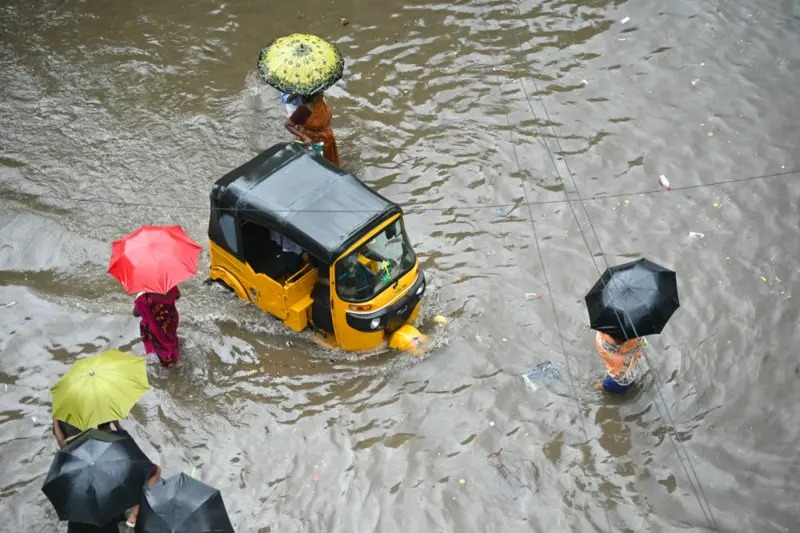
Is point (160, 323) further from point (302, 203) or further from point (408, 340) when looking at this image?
point (408, 340)

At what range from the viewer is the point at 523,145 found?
35.4 feet

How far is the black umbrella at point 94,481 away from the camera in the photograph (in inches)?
230

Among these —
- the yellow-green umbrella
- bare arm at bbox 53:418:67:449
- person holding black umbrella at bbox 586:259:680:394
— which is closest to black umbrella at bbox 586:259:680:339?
person holding black umbrella at bbox 586:259:680:394

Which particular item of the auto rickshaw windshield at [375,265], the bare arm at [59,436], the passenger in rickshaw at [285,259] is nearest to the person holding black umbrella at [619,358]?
the auto rickshaw windshield at [375,265]

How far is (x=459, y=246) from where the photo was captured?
31.8 feet

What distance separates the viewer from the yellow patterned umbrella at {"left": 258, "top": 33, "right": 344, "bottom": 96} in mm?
9383

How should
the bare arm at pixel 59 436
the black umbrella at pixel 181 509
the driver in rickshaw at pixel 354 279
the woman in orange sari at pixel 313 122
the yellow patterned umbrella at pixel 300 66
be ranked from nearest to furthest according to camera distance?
1. the black umbrella at pixel 181 509
2. the bare arm at pixel 59 436
3. the driver in rickshaw at pixel 354 279
4. the yellow patterned umbrella at pixel 300 66
5. the woman in orange sari at pixel 313 122

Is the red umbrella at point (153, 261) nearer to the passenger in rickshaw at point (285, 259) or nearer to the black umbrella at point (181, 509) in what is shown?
the passenger in rickshaw at point (285, 259)

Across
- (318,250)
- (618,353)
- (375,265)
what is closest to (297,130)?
(375,265)

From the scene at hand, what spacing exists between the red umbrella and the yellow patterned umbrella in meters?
2.69

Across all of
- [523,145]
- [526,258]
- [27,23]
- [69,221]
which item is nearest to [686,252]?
[526,258]

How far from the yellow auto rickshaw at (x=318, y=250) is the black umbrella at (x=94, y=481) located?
264 cm

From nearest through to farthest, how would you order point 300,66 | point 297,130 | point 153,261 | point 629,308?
point 629,308, point 153,261, point 300,66, point 297,130

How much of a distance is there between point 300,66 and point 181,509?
5.61 m
